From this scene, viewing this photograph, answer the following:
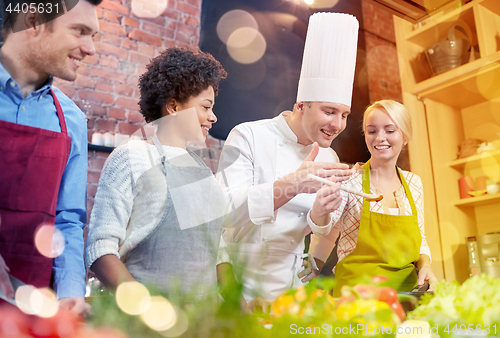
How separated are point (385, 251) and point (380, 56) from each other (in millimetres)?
2176

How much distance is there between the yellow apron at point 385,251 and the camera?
137cm

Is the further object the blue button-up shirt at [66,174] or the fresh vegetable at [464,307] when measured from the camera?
the blue button-up shirt at [66,174]

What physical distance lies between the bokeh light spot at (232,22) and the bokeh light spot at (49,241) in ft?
4.76

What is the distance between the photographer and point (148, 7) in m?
2.37

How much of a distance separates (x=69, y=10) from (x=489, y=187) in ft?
6.96

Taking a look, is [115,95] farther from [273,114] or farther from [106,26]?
[273,114]

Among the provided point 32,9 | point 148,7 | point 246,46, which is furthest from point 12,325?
point 148,7

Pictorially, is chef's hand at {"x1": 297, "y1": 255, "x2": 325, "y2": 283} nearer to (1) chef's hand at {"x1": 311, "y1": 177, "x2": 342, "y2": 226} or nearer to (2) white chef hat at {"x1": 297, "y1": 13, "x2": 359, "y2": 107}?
(1) chef's hand at {"x1": 311, "y1": 177, "x2": 342, "y2": 226}

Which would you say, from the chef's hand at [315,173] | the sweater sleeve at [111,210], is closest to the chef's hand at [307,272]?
the chef's hand at [315,173]

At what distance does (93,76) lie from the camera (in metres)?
2.16

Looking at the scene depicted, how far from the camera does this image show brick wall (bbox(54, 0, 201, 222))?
2119 millimetres

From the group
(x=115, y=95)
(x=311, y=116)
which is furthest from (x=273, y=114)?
(x=115, y=95)

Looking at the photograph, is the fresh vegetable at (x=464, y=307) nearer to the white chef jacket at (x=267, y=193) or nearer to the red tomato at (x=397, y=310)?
the red tomato at (x=397, y=310)

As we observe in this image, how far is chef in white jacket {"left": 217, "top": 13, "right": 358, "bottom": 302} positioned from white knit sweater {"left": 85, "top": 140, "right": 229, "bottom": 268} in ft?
0.72
